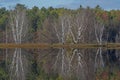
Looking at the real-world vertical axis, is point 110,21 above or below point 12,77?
above

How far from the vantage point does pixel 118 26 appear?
82.9 metres

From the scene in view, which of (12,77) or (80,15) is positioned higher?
(80,15)

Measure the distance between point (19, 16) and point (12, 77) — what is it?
4426cm

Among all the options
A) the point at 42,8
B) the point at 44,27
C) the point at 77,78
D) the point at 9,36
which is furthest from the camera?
the point at 42,8

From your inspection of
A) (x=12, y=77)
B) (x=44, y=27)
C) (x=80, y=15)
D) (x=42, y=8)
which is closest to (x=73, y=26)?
(x=80, y=15)

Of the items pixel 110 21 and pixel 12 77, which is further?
pixel 110 21

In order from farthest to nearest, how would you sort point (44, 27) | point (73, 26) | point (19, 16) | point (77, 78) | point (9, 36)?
point (44, 27), point (9, 36), point (73, 26), point (19, 16), point (77, 78)

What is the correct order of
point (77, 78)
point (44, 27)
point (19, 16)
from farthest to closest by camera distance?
point (44, 27), point (19, 16), point (77, 78)

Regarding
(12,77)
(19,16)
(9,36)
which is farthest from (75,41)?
(12,77)

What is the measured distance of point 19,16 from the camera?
68.0 m

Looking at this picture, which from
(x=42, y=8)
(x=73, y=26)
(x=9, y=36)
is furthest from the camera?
(x=42, y=8)

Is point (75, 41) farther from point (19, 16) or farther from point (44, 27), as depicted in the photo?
point (44, 27)

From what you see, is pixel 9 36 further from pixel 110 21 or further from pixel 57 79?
pixel 57 79

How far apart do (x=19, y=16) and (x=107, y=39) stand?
709 inches
